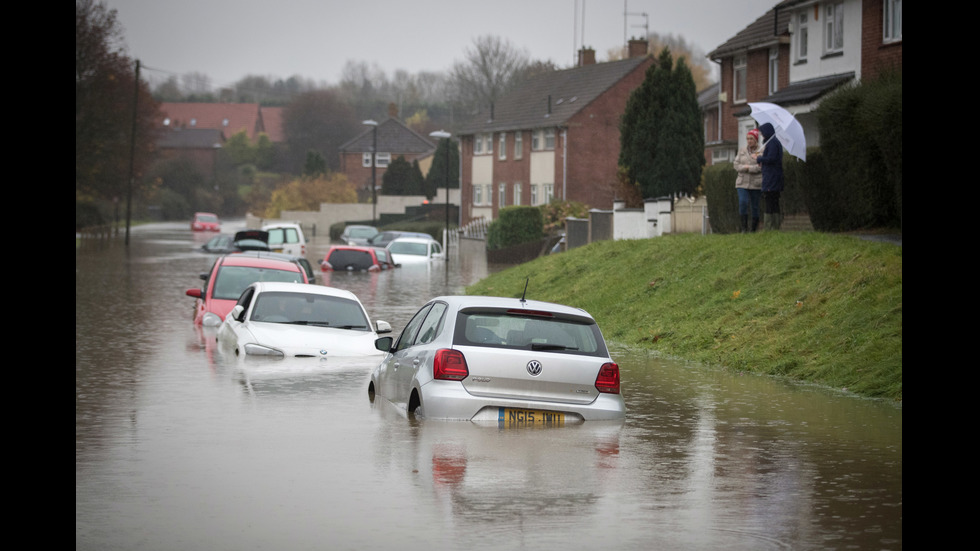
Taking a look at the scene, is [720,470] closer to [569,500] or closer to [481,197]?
[569,500]

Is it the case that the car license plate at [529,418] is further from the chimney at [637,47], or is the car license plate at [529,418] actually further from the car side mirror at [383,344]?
the chimney at [637,47]

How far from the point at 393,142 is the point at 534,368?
116 metres

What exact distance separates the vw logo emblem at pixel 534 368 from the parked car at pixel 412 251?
38026 millimetres

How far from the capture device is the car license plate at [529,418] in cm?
1128

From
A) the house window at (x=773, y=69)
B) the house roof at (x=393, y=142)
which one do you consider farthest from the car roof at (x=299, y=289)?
the house roof at (x=393, y=142)

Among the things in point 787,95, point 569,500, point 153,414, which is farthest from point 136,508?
point 787,95

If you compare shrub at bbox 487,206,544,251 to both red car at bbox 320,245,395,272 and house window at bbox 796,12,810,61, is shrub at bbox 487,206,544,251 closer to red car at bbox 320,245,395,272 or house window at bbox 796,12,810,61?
red car at bbox 320,245,395,272

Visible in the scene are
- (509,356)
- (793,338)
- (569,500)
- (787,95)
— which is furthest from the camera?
(787,95)

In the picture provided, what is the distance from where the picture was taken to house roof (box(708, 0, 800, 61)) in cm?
4450

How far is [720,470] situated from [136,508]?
4.41 meters

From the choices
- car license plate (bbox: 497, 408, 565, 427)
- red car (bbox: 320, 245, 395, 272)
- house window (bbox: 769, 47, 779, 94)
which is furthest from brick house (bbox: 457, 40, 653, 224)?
car license plate (bbox: 497, 408, 565, 427)

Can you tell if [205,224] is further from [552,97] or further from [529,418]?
[529,418]
